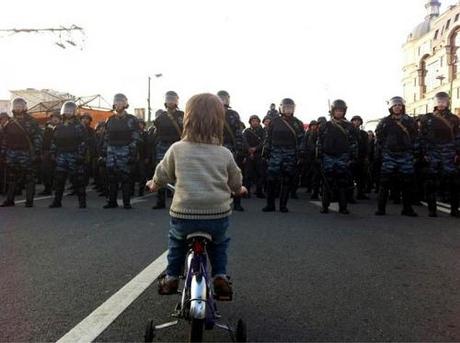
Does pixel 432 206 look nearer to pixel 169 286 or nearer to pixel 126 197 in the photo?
pixel 126 197

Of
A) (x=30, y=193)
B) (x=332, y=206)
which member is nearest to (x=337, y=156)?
(x=332, y=206)

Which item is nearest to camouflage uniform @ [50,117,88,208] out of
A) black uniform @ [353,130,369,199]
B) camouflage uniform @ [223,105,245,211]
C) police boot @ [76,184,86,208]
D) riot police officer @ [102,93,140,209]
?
police boot @ [76,184,86,208]

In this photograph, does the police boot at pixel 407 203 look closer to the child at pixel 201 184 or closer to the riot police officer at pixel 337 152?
the riot police officer at pixel 337 152

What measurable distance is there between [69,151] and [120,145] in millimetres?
1122

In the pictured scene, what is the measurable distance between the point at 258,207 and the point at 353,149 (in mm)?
2232

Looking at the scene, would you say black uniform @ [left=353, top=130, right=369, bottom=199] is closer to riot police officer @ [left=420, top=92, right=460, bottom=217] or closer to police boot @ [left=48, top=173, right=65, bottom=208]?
riot police officer @ [left=420, top=92, right=460, bottom=217]

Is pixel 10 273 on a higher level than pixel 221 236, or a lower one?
lower

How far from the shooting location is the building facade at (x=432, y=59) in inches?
2613

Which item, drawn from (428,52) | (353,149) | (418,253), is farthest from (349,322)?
(428,52)

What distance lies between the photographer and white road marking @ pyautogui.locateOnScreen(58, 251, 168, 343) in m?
3.50

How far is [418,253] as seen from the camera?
6.25 m

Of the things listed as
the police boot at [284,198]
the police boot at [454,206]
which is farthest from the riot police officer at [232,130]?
the police boot at [454,206]

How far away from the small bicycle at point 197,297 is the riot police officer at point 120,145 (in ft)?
24.6

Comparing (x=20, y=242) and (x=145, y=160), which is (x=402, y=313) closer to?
(x=20, y=242)
